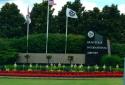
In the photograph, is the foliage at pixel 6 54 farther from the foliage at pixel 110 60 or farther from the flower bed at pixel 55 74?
the flower bed at pixel 55 74

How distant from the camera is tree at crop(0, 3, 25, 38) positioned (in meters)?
64.9

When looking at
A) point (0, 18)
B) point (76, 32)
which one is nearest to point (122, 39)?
point (76, 32)

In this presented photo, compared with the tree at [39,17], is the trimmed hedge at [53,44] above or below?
below

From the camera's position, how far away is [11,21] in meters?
67.4

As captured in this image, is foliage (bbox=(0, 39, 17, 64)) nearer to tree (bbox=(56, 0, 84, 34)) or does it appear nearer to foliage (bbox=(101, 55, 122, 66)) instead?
foliage (bbox=(101, 55, 122, 66))

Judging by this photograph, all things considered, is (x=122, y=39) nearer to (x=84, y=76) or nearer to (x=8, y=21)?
(x=8, y=21)

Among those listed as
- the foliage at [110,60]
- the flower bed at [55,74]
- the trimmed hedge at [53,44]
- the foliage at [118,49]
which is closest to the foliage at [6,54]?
the trimmed hedge at [53,44]

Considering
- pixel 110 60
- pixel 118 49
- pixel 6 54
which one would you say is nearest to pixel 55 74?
pixel 110 60

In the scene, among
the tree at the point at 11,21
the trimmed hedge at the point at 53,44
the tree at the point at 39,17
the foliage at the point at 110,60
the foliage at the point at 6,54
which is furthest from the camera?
the tree at the point at 11,21

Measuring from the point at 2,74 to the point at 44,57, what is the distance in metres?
15.9

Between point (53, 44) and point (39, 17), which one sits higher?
point (39, 17)

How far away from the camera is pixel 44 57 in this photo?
147ft

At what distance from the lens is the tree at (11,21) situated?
64.9 m

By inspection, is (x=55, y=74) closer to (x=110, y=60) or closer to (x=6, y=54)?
(x=110, y=60)
